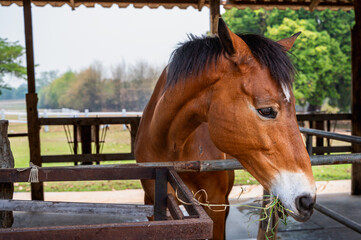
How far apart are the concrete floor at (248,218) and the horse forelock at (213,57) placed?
1.49 metres

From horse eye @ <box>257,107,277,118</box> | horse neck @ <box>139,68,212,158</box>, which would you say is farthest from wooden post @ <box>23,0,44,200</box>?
horse eye @ <box>257,107,277,118</box>

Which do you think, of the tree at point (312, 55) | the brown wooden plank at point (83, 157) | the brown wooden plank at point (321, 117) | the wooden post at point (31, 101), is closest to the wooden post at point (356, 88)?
the brown wooden plank at point (321, 117)

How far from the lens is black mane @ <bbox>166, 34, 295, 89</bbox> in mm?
1331

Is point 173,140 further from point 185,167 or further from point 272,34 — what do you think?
point 272,34

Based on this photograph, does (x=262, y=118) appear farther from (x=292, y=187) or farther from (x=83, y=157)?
(x=83, y=157)

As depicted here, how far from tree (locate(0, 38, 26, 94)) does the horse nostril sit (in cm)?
1161

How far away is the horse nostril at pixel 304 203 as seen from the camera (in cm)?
118

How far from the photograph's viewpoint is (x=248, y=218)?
3.96 metres

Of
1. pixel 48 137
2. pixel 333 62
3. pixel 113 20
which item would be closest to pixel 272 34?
pixel 333 62

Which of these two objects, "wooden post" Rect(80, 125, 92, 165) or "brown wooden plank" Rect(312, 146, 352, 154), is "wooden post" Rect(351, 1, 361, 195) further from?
"wooden post" Rect(80, 125, 92, 165)

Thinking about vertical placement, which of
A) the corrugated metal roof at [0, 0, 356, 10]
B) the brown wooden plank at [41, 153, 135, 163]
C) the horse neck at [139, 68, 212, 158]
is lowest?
the brown wooden plank at [41, 153, 135, 163]

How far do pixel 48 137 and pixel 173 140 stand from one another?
10.6 meters

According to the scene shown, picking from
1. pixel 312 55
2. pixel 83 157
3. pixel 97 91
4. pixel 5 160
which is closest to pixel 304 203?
pixel 5 160

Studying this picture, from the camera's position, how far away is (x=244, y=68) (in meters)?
1.39
